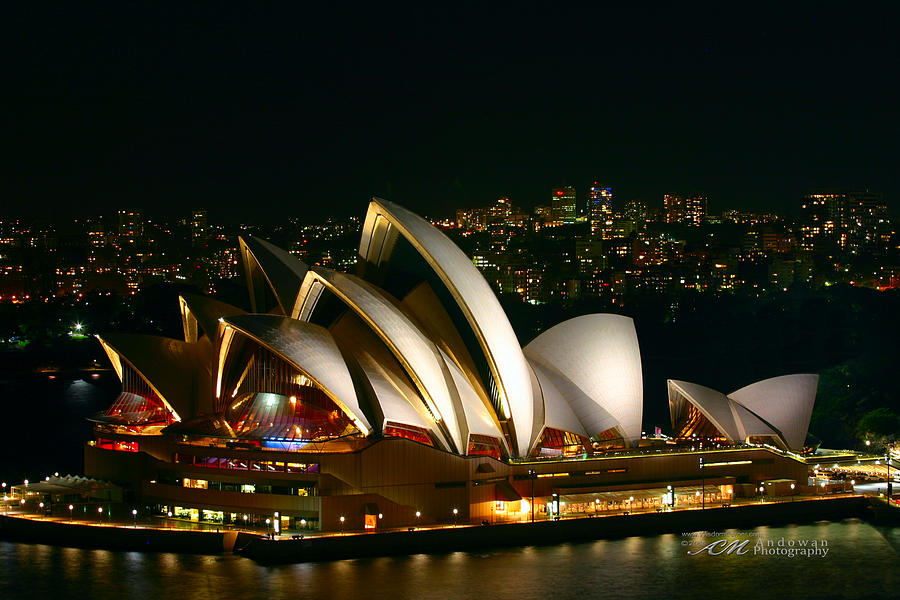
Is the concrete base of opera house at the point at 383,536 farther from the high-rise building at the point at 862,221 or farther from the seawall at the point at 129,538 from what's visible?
the high-rise building at the point at 862,221

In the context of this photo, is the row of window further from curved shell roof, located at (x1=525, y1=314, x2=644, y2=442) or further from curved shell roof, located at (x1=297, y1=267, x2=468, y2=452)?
curved shell roof, located at (x1=525, y1=314, x2=644, y2=442)

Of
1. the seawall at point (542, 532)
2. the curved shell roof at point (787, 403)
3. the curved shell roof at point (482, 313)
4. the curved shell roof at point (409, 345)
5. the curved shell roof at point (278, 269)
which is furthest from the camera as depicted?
the curved shell roof at point (787, 403)

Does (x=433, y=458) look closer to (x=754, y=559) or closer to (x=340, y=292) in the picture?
(x=340, y=292)

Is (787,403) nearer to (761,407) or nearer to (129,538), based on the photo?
(761,407)

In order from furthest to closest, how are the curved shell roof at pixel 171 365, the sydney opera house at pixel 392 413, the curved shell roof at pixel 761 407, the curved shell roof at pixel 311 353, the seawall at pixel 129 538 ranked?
the curved shell roof at pixel 761 407
the curved shell roof at pixel 171 365
the sydney opera house at pixel 392 413
the curved shell roof at pixel 311 353
the seawall at pixel 129 538

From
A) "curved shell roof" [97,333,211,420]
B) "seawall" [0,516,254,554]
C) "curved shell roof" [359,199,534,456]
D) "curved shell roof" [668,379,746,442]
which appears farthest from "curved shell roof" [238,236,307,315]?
"curved shell roof" [668,379,746,442]

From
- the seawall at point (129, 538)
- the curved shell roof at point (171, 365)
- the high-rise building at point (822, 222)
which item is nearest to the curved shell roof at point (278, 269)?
the curved shell roof at point (171, 365)

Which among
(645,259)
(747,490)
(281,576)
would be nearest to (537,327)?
(645,259)
